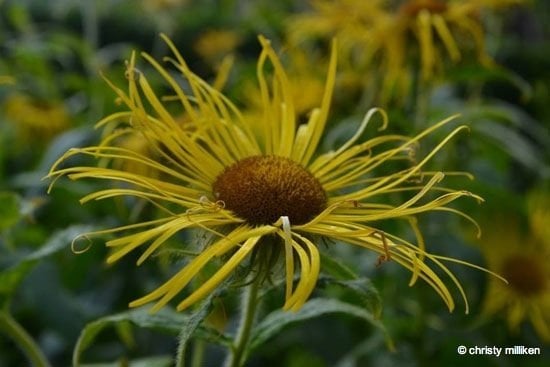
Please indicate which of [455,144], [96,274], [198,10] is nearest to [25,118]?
[96,274]

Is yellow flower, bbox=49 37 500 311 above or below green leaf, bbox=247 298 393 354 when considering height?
above

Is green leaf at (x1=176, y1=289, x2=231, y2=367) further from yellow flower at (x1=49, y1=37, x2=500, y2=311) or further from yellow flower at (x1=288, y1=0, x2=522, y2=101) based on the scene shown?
yellow flower at (x1=288, y1=0, x2=522, y2=101)

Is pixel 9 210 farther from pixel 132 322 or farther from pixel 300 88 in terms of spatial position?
pixel 300 88

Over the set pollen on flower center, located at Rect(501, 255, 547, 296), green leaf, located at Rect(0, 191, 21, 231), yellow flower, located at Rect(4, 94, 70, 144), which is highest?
yellow flower, located at Rect(4, 94, 70, 144)

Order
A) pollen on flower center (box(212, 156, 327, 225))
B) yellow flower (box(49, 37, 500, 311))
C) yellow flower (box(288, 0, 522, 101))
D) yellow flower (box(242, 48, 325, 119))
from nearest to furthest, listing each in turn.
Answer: yellow flower (box(49, 37, 500, 311)), pollen on flower center (box(212, 156, 327, 225)), yellow flower (box(288, 0, 522, 101)), yellow flower (box(242, 48, 325, 119))

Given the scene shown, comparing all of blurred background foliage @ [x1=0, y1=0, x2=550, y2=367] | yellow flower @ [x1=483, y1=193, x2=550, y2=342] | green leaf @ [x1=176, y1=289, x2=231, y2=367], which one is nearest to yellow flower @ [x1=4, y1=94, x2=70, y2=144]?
blurred background foliage @ [x1=0, y1=0, x2=550, y2=367]

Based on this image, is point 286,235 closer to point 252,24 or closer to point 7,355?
point 7,355
